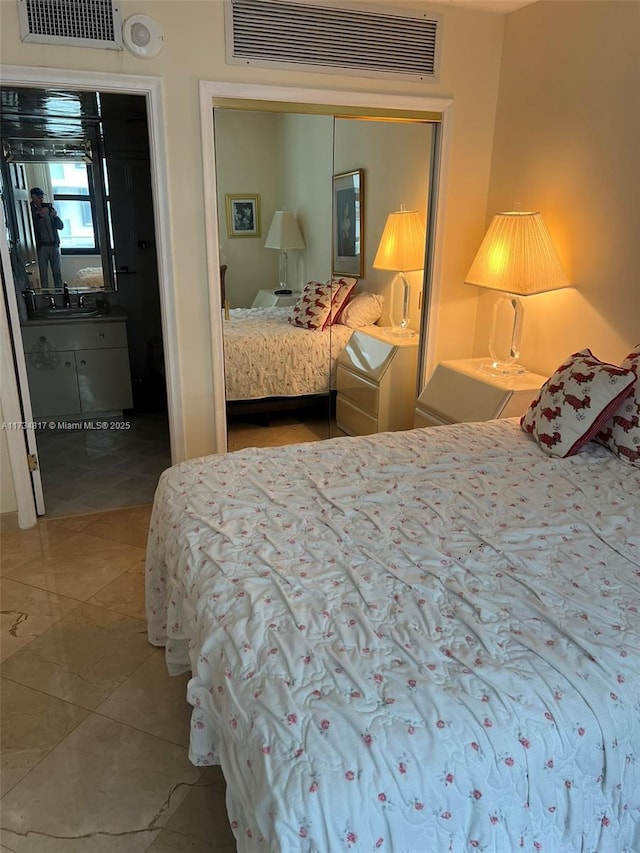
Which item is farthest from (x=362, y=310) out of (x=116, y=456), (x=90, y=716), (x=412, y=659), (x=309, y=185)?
(x=412, y=659)

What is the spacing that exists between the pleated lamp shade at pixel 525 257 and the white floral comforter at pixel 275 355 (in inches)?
40.3

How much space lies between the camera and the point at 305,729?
3.49 feet

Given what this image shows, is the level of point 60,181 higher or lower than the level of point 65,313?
higher

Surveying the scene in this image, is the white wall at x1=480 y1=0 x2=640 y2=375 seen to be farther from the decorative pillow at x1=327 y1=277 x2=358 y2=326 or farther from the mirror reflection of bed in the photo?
the decorative pillow at x1=327 y1=277 x2=358 y2=326

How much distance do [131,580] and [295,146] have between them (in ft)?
7.45

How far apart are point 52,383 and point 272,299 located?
1.97m

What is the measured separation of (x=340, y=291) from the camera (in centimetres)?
361

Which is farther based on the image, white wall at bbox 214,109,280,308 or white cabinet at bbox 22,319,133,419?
white cabinet at bbox 22,319,133,419

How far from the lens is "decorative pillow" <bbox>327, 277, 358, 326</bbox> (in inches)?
141

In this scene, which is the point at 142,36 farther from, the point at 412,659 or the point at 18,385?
the point at 412,659

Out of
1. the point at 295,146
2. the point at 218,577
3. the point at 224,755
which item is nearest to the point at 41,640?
the point at 218,577

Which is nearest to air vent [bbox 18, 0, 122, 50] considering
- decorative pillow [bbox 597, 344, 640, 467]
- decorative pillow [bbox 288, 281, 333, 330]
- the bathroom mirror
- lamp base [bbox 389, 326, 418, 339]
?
decorative pillow [bbox 288, 281, 333, 330]

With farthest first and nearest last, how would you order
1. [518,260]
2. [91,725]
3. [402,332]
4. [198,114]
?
[402,332]
[518,260]
[198,114]
[91,725]

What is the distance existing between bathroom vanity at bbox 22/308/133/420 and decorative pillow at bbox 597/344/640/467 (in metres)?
3.43
